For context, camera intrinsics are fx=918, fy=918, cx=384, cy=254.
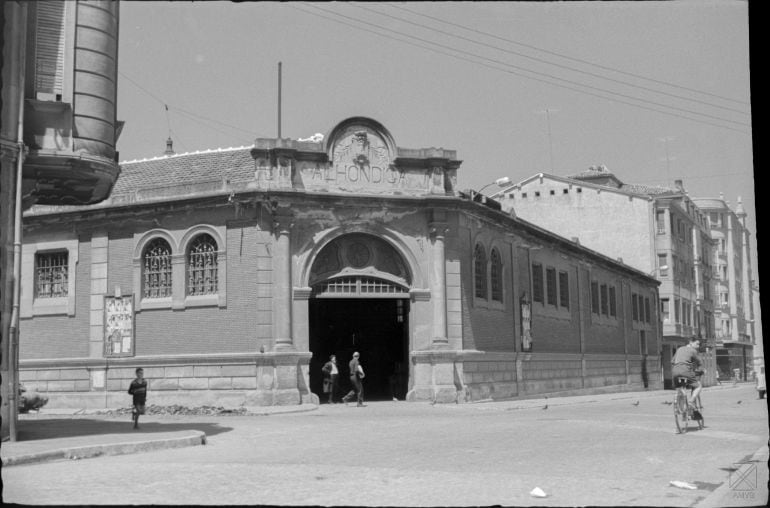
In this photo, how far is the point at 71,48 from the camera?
14625 mm

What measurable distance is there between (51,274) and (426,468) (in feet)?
70.2

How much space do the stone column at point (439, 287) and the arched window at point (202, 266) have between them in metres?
6.33

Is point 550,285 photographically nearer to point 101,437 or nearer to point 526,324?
point 526,324

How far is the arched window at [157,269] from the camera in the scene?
27.1m

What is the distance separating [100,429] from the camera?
17188 mm

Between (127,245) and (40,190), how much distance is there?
11.9 metres

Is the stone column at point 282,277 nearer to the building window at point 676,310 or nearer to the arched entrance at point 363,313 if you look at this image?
the arched entrance at point 363,313

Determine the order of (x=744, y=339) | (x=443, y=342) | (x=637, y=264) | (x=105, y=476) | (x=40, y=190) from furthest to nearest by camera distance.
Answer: (x=744, y=339)
(x=637, y=264)
(x=443, y=342)
(x=40, y=190)
(x=105, y=476)

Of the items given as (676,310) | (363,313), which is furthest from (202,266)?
(676,310)

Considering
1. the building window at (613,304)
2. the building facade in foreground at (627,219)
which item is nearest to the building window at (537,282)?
the building facade in foreground at (627,219)

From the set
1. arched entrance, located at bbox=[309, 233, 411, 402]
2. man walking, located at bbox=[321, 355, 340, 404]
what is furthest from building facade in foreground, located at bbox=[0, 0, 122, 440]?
arched entrance, located at bbox=[309, 233, 411, 402]

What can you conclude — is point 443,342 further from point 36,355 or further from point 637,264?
point 637,264

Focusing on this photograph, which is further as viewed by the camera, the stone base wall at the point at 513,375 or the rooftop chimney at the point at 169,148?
the rooftop chimney at the point at 169,148

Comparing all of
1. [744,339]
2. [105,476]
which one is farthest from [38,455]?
[744,339]
